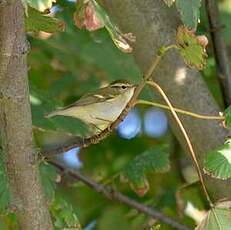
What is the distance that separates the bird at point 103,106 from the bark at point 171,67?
5.7 inches

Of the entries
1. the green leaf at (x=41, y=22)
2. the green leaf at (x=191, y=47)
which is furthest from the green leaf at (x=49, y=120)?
the green leaf at (x=191, y=47)

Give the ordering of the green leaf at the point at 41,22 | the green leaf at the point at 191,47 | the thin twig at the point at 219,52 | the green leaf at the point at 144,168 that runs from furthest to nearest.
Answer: the green leaf at the point at 144,168 < the thin twig at the point at 219,52 < the green leaf at the point at 41,22 < the green leaf at the point at 191,47

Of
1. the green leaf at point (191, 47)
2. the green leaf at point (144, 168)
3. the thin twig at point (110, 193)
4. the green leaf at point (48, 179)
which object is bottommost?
the thin twig at point (110, 193)

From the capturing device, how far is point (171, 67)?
144cm

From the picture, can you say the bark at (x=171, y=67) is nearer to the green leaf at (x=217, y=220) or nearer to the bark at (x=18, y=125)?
the green leaf at (x=217, y=220)

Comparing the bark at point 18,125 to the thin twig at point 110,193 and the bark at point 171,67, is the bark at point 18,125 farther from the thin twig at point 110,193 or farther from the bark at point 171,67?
the thin twig at point 110,193

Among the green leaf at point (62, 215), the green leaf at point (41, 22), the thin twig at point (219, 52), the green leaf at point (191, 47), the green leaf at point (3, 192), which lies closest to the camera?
the green leaf at point (191, 47)

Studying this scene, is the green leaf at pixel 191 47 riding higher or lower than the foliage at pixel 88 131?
higher

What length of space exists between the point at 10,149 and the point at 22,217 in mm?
113

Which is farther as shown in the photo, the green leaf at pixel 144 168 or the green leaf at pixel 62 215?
the green leaf at pixel 144 168

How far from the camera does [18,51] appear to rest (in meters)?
1.02

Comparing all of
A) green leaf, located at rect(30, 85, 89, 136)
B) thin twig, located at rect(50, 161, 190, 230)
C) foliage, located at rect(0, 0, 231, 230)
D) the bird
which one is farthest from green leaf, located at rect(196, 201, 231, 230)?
thin twig, located at rect(50, 161, 190, 230)

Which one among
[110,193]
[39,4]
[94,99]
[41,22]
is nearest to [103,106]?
[94,99]

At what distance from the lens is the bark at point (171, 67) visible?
1.41 m
